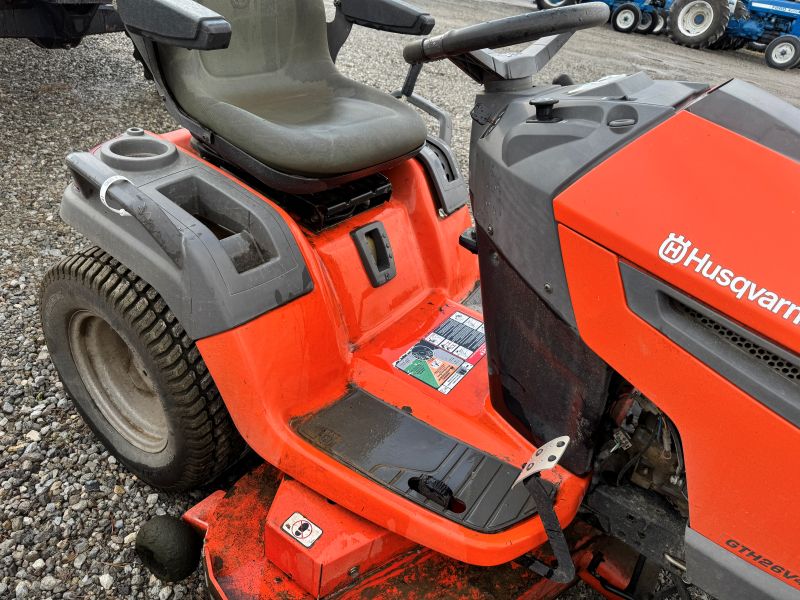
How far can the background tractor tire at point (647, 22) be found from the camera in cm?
1091

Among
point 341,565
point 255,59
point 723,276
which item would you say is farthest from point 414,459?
point 255,59

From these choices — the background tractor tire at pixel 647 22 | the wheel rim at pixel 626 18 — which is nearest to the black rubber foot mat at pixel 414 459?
the wheel rim at pixel 626 18

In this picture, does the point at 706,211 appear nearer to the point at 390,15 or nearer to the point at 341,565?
the point at 341,565

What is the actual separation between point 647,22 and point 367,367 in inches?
433

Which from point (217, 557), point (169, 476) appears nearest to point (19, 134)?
point (169, 476)

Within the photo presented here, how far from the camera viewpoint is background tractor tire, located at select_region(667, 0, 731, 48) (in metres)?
9.99

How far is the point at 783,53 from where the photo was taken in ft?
32.2

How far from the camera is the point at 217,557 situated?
157 cm

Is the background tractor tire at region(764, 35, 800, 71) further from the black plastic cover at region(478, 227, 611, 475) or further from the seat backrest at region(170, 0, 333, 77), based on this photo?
the black plastic cover at region(478, 227, 611, 475)

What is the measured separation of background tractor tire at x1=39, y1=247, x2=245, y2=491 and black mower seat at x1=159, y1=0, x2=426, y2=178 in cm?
47

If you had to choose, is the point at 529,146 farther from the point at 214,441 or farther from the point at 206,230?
the point at 214,441

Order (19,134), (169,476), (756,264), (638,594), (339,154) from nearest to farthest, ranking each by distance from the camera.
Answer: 1. (756,264)
2. (638,594)
3. (339,154)
4. (169,476)
5. (19,134)

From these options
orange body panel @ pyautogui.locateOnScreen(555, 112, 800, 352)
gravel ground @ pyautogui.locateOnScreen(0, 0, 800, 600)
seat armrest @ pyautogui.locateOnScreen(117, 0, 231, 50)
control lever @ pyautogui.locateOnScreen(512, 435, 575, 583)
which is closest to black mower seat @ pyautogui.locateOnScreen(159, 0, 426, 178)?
seat armrest @ pyautogui.locateOnScreen(117, 0, 231, 50)

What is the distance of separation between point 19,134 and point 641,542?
3915 mm
